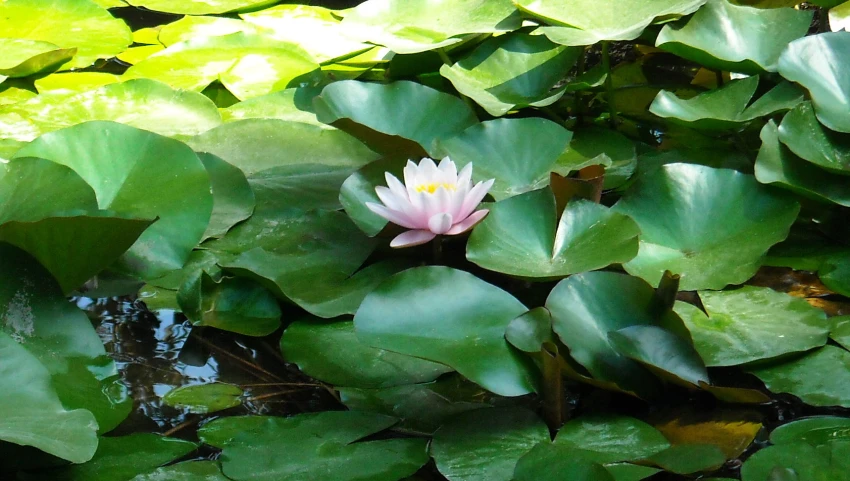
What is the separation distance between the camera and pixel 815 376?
87cm

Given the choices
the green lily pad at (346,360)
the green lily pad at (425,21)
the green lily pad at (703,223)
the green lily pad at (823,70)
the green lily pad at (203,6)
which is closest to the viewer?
the green lily pad at (346,360)

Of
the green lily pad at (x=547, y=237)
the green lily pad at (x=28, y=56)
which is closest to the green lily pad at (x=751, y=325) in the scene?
the green lily pad at (x=547, y=237)

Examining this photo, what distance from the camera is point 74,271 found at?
0.99 meters

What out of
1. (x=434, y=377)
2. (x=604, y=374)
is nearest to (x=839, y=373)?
(x=604, y=374)

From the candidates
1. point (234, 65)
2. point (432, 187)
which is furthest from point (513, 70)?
point (234, 65)

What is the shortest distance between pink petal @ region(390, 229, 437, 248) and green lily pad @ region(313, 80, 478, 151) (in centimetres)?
27

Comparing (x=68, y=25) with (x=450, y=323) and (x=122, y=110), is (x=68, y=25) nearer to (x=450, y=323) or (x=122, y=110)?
(x=122, y=110)

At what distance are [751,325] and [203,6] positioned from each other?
1.78 metres

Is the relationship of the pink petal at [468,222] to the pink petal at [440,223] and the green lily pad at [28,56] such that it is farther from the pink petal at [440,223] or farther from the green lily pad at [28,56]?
the green lily pad at [28,56]

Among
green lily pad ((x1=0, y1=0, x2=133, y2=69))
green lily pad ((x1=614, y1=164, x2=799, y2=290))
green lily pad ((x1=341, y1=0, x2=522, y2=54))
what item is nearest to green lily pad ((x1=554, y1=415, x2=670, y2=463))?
green lily pad ((x1=614, y1=164, x2=799, y2=290))

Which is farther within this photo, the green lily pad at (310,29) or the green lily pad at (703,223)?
the green lily pad at (310,29)

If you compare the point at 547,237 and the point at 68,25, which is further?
the point at 68,25

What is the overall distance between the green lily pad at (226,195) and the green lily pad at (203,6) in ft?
3.37

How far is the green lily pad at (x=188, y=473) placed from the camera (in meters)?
0.77
